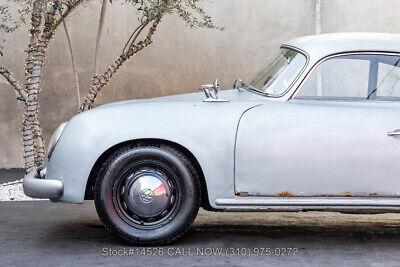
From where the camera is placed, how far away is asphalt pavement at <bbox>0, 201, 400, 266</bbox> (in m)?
5.16

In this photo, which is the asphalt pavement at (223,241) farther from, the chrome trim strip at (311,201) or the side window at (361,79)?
the side window at (361,79)

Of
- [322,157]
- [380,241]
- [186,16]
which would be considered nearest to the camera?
[322,157]

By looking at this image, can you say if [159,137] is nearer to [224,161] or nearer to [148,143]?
[148,143]

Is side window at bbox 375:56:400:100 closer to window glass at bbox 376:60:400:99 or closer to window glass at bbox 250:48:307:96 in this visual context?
window glass at bbox 376:60:400:99

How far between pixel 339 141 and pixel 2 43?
6606mm

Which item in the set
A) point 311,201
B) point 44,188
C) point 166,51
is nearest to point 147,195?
point 44,188

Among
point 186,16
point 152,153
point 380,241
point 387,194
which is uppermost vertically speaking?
point 186,16

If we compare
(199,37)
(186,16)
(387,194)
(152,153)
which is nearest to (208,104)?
(152,153)

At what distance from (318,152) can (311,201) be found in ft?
1.11

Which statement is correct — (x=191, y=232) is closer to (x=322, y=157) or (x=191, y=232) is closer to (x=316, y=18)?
(x=322, y=157)

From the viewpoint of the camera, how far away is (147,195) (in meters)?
5.49

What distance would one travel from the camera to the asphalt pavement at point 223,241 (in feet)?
16.9

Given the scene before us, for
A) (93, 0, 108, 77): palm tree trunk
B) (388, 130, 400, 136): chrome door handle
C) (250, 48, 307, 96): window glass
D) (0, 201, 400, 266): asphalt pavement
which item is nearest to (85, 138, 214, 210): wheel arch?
(0, 201, 400, 266): asphalt pavement

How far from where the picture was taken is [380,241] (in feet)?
19.3
